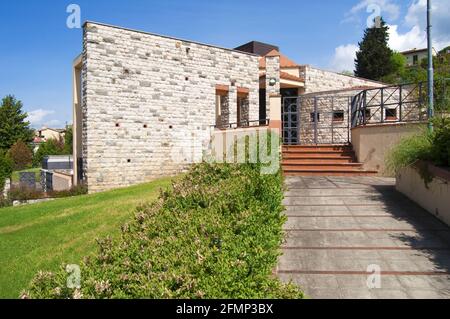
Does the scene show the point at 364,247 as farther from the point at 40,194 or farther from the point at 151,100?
the point at 40,194

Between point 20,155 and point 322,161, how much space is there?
141 ft

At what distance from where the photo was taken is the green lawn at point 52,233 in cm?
596

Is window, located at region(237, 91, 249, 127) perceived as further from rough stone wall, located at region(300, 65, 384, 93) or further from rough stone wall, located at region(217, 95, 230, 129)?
rough stone wall, located at region(300, 65, 384, 93)

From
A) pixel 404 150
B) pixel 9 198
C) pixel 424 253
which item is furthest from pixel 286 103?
pixel 424 253

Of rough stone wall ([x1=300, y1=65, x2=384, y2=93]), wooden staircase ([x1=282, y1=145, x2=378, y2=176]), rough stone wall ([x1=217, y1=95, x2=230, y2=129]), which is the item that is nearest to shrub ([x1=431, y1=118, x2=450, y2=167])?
wooden staircase ([x1=282, y1=145, x2=378, y2=176])

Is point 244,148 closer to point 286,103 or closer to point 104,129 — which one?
point 104,129

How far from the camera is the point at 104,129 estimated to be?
14.1 m

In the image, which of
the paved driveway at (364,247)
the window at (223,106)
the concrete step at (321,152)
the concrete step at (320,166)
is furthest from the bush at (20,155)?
the paved driveway at (364,247)

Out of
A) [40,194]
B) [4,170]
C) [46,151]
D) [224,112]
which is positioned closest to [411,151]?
[224,112]

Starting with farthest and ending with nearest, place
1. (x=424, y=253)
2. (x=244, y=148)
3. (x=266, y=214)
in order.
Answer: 1. (x=244, y=148)
2. (x=266, y=214)
3. (x=424, y=253)

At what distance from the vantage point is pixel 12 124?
46.9m

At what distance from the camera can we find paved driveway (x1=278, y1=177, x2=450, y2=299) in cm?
360

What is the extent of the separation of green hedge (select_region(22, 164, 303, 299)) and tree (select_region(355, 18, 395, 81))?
40.7 meters

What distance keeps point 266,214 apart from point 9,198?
554 inches
